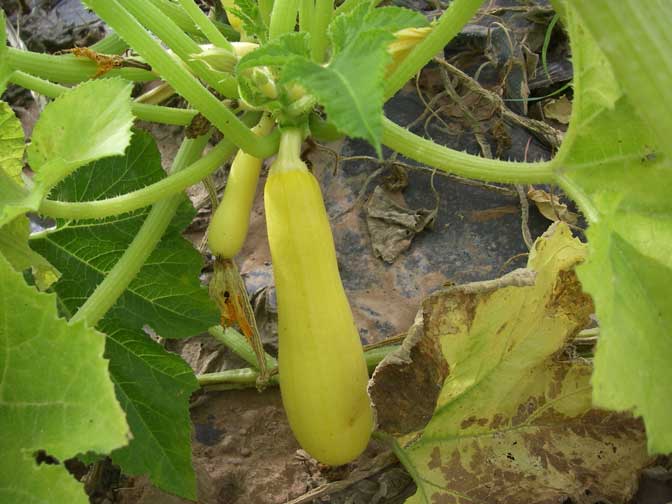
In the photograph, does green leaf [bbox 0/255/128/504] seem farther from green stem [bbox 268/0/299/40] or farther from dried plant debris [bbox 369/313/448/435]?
green stem [bbox 268/0/299/40]

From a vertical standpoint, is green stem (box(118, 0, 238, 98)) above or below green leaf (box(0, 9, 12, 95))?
below

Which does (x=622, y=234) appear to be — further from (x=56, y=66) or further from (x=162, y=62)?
(x=56, y=66)

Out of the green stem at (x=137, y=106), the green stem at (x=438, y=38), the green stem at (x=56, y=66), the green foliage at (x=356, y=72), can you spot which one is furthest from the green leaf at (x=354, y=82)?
the green stem at (x=56, y=66)

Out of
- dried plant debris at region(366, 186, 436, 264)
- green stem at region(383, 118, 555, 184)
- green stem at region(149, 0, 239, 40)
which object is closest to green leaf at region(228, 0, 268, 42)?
green stem at region(383, 118, 555, 184)

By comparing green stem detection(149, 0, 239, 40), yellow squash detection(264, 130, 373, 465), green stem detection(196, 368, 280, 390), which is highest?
green stem detection(149, 0, 239, 40)

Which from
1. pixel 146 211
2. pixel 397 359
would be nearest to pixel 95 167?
pixel 146 211

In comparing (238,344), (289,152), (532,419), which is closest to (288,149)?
(289,152)

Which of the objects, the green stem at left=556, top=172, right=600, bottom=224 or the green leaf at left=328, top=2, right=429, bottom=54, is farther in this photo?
the green stem at left=556, top=172, right=600, bottom=224

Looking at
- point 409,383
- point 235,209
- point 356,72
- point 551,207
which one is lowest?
point 551,207
